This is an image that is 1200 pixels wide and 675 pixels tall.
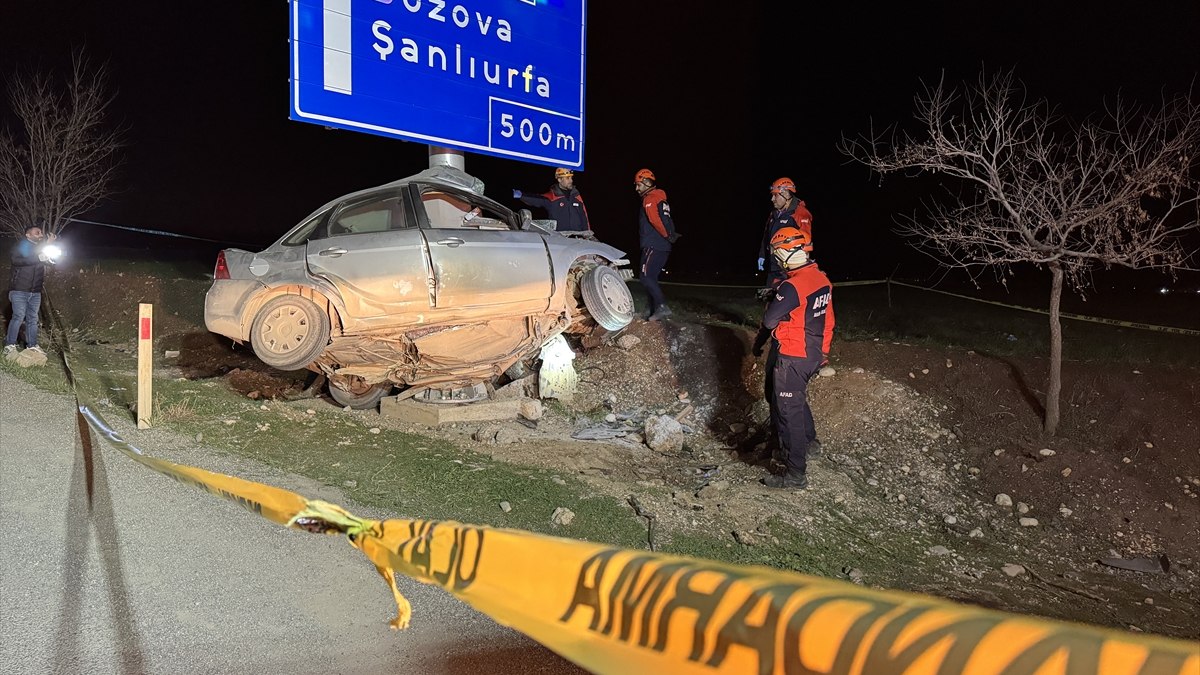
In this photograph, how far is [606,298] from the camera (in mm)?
6566

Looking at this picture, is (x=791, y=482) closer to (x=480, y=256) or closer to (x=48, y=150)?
(x=480, y=256)

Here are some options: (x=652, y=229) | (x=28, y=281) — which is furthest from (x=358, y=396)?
(x=28, y=281)

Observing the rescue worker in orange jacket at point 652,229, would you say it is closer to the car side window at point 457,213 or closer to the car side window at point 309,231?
the car side window at point 457,213

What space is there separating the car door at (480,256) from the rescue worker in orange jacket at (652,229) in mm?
2644

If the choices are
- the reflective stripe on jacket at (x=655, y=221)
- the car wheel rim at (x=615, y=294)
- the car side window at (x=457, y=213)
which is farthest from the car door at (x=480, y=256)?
the reflective stripe on jacket at (x=655, y=221)

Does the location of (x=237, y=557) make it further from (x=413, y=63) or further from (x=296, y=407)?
(x=413, y=63)

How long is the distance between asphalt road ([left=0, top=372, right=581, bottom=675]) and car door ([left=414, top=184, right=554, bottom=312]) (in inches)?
78.0

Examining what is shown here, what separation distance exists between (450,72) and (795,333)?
4.21 metres

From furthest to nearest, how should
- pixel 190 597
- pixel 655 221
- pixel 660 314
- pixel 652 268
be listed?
1. pixel 660 314
2. pixel 652 268
3. pixel 655 221
4. pixel 190 597

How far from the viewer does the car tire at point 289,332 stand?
207 inches

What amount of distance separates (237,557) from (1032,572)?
4.90 meters

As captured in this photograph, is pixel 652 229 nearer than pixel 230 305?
No

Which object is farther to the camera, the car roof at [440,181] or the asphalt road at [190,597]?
the car roof at [440,181]

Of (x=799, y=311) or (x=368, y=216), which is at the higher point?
(x=368, y=216)
